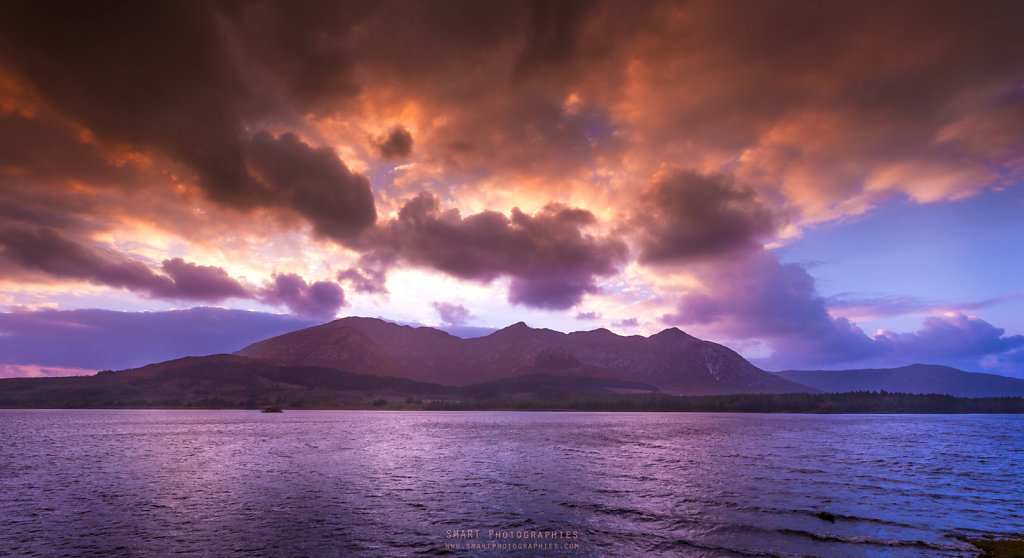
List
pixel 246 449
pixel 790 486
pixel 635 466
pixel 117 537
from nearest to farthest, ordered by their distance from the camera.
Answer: pixel 117 537 < pixel 790 486 < pixel 635 466 < pixel 246 449

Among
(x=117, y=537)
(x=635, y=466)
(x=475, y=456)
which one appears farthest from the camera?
(x=475, y=456)

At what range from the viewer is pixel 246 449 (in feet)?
358

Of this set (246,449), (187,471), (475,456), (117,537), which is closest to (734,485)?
(475,456)

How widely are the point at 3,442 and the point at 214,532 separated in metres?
139

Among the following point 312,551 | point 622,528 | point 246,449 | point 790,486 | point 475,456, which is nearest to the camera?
point 312,551

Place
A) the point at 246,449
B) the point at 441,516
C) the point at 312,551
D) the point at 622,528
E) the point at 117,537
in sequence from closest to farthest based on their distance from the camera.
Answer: the point at 312,551, the point at 117,537, the point at 622,528, the point at 441,516, the point at 246,449

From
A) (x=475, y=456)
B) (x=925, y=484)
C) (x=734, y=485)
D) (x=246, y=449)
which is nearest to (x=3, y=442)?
(x=246, y=449)

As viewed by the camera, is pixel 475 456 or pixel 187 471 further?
pixel 475 456

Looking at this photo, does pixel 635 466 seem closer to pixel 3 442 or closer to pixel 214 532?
pixel 214 532

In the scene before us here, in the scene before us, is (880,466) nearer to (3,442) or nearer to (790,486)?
(790,486)

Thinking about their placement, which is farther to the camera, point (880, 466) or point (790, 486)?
point (880, 466)

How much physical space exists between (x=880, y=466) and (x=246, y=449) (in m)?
126

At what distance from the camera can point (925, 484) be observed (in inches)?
2539

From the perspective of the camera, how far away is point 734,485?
63188 millimetres
